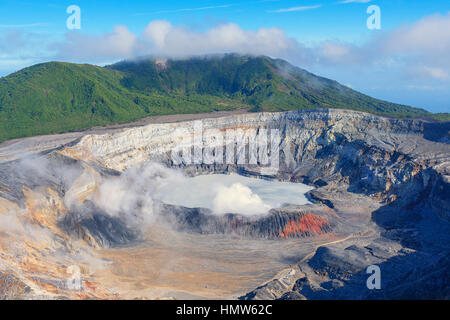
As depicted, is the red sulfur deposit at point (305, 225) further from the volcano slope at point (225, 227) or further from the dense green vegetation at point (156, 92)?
the dense green vegetation at point (156, 92)

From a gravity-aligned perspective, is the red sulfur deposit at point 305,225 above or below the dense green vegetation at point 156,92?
below

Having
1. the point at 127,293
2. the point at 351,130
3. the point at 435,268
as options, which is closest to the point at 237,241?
the point at 127,293
